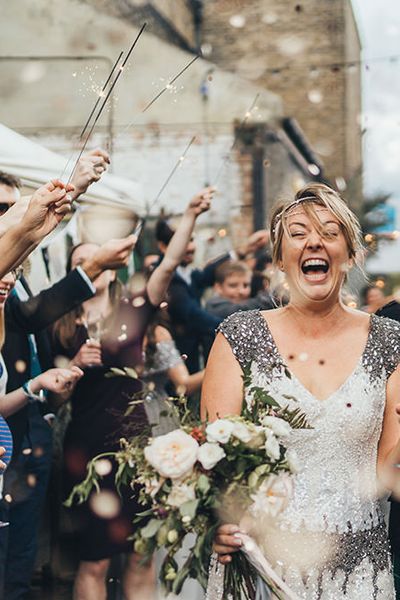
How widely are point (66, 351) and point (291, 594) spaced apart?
1.82 metres

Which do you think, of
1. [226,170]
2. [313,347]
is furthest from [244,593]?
[226,170]

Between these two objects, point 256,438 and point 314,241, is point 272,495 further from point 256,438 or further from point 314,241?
point 314,241

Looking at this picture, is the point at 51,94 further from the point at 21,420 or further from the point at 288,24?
the point at 288,24

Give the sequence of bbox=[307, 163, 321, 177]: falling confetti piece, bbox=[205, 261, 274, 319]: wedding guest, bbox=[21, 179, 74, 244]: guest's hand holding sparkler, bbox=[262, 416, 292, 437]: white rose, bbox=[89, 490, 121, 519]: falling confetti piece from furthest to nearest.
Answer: bbox=[307, 163, 321, 177]: falling confetti piece < bbox=[205, 261, 274, 319]: wedding guest < bbox=[89, 490, 121, 519]: falling confetti piece < bbox=[21, 179, 74, 244]: guest's hand holding sparkler < bbox=[262, 416, 292, 437]: white rose

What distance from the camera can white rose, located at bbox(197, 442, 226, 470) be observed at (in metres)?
2.10

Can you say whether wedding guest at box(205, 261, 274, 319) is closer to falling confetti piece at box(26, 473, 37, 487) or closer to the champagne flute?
the champagne flute

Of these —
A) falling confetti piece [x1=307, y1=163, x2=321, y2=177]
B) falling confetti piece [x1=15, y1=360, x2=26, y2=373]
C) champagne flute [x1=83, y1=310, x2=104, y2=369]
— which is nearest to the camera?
falling confetti piece [x1=15, y1=360, x2=26, y2=373]

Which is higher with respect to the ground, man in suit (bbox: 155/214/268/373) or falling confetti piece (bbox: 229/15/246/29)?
falling confetti piece (bbox: 229/15/246/29)

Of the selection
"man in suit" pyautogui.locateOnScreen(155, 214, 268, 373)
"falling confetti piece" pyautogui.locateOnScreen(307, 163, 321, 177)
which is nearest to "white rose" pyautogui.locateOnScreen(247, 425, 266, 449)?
"man in suit" pyautogui.locateOnScreen(155, 214, 268, 373)

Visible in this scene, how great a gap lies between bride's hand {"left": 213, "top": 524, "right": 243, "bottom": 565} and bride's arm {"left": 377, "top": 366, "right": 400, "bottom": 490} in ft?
1.71

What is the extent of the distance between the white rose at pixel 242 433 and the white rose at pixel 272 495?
0.11 meters

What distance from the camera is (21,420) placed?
3.56m

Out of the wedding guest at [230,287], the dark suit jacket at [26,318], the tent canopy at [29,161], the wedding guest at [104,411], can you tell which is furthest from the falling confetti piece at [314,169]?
the dark suit jacket at [26,318]

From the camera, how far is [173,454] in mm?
2100
